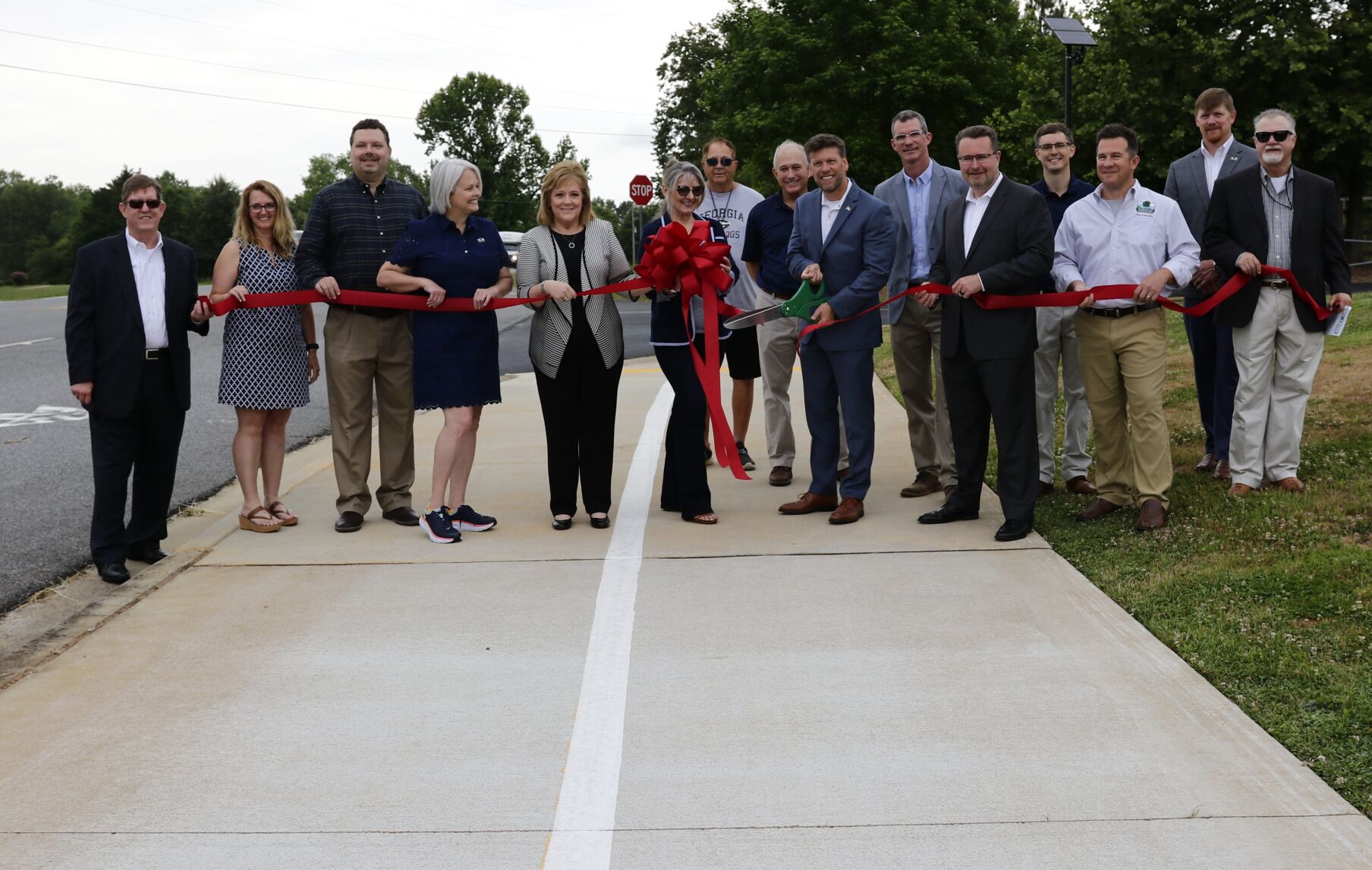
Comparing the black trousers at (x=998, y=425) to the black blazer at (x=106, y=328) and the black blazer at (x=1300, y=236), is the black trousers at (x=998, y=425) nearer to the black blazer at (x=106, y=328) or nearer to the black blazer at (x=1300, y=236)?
the black blazer at (x=1300, y=236)

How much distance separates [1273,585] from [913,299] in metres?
2.86

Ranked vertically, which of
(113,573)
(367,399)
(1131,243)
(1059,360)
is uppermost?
(1131,243)

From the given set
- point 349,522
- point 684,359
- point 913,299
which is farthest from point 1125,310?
point 349,522

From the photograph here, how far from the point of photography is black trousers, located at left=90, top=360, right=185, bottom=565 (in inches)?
263

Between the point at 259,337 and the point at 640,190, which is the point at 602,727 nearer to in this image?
the point at 259,337

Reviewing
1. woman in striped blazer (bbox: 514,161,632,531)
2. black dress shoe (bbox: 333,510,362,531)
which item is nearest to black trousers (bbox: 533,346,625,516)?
woman in striped blazer (bbox: 514,161,632,531)

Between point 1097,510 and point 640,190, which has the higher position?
point 640,190

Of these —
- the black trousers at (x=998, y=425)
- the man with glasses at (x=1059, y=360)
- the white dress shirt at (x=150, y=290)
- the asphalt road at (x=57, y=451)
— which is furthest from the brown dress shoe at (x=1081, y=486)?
the white dress shirt at (x=150, y=290)

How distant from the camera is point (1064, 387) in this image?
8.09 meters

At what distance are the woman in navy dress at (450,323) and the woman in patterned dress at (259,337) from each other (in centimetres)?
56

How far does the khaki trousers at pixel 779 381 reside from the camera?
891cm

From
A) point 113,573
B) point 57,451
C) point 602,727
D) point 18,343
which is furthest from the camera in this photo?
point 18,343

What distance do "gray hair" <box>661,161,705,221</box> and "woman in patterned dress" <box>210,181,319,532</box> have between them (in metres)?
2.05

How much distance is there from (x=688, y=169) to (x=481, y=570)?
2.52 metres
